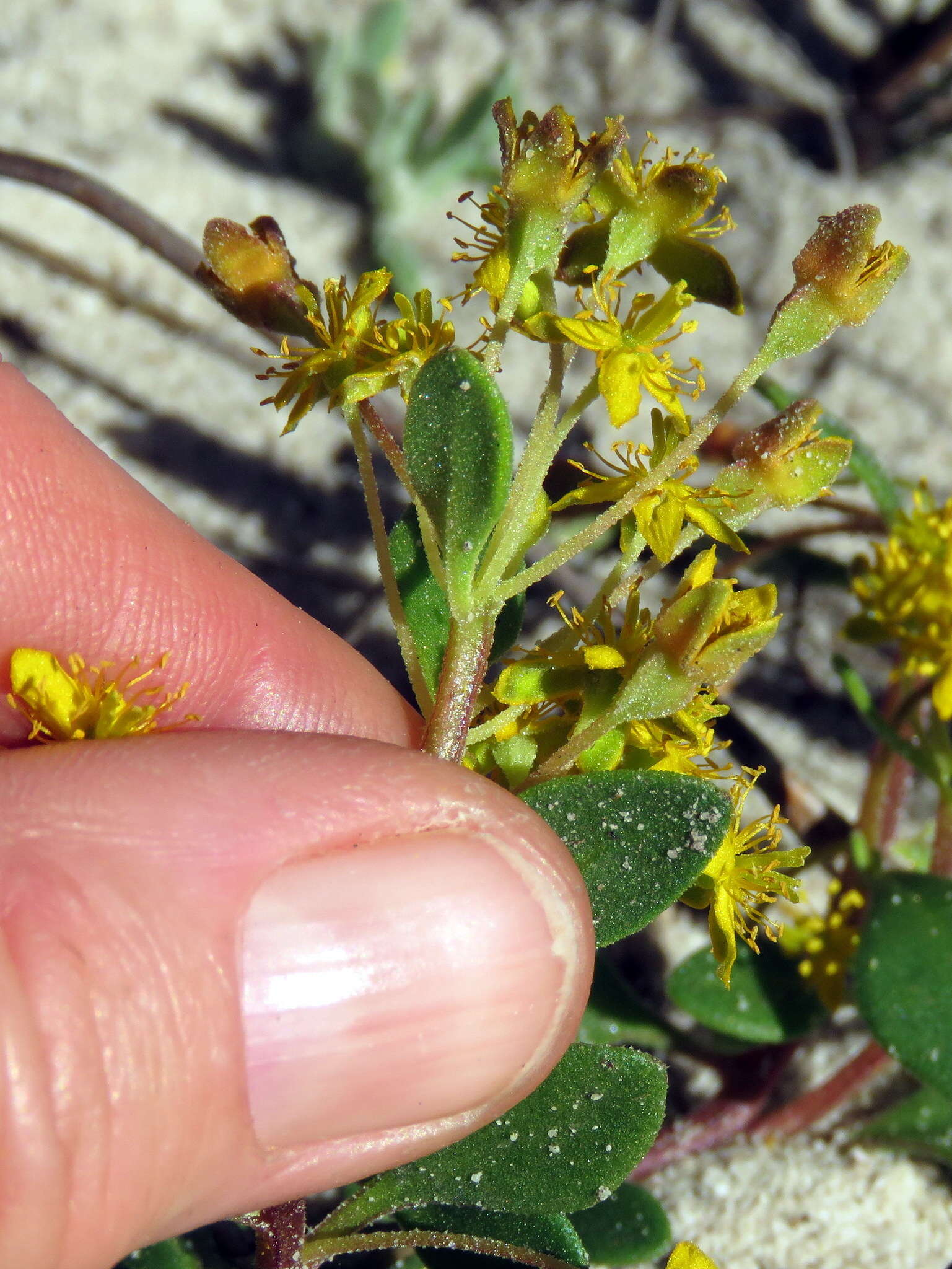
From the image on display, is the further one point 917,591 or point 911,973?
point 917,591

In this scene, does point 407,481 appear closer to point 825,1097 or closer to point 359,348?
point 359,348

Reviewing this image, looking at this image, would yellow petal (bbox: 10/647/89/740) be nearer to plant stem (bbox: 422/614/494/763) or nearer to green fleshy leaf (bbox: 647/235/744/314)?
plant stem (bbox: 422/614/494/763)

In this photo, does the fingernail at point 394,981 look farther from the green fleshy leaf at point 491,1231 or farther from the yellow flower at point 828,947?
the yellow flower at point 828,947

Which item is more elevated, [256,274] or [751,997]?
[256,274]

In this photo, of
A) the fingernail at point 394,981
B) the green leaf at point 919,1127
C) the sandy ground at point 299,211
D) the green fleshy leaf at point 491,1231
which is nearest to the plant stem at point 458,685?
the fingernail at point 394,981

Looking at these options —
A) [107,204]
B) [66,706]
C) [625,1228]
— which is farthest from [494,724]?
[107,204]

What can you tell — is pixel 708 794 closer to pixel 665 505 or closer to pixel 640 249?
pixel 665 505

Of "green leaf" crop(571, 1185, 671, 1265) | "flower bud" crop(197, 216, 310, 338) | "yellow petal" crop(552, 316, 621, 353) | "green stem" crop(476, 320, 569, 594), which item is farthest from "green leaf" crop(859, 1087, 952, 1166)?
"flower bud" crop(197, 216, 310, 338)
